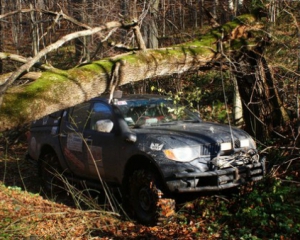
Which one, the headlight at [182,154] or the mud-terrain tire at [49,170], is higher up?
the headlight at [182,154]

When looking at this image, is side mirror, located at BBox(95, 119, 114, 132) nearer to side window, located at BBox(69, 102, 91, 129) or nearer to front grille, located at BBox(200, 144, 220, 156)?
side window, located at BBox(69, 102, 91, 129)

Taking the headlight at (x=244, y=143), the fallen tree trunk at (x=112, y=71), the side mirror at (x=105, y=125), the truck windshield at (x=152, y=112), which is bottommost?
the headlight at (x=244, y=143)

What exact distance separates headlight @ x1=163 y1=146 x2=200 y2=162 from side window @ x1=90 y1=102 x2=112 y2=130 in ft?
5.14

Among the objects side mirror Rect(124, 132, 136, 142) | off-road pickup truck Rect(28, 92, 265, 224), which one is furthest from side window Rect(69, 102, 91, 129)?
side mirror Rect(124, 132, 136, 142)

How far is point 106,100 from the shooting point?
7355mm

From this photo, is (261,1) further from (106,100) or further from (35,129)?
(35,129)

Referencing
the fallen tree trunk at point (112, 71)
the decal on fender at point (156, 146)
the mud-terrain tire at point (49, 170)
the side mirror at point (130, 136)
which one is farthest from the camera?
the mud-terrain tire at point (49, 170)

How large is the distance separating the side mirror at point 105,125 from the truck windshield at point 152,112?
0.26m

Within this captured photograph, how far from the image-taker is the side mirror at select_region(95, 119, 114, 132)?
6852 mm

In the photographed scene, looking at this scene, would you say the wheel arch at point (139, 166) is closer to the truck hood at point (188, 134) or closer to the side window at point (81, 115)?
the truck hood at point (188, 134)

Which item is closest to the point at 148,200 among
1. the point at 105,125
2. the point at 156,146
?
the point at 156,146

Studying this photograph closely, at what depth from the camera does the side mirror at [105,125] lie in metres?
6.85

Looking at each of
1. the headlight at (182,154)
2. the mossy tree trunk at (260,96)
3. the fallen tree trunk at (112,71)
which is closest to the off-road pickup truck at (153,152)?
the headlight at (182,154)

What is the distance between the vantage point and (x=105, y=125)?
22.5 ft
